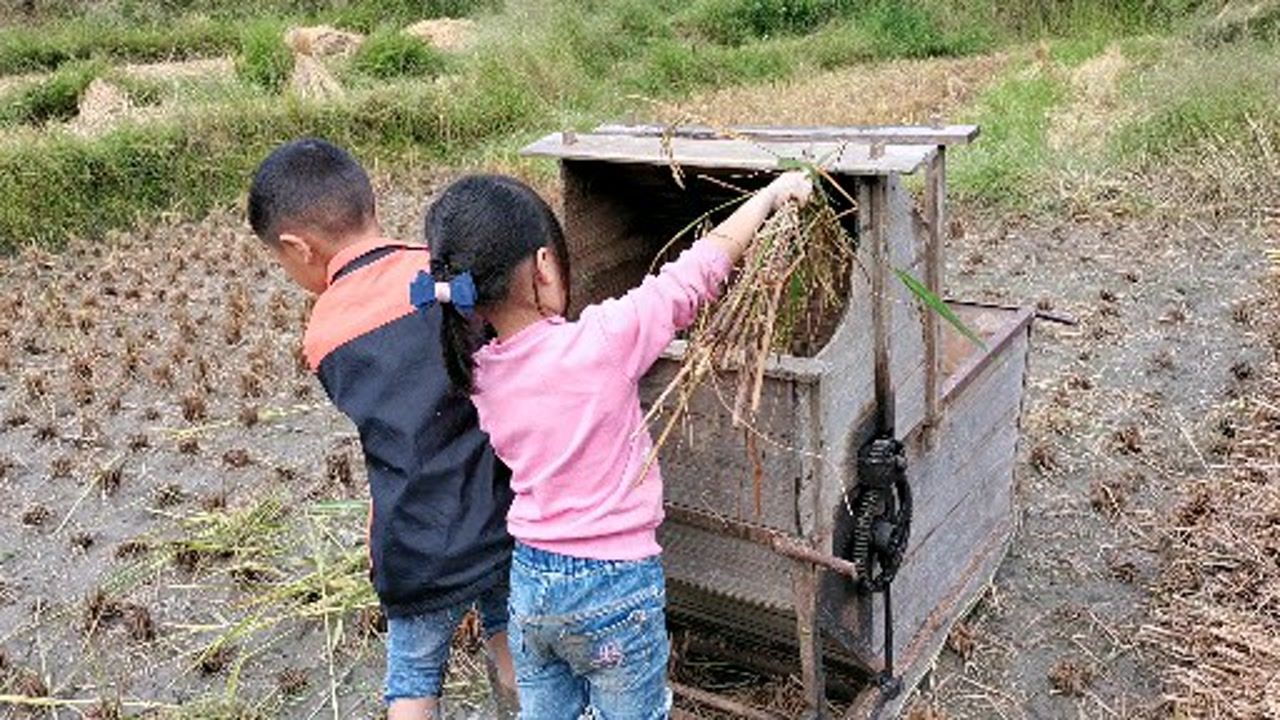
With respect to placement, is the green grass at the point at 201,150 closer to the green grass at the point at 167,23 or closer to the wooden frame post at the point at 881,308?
the wooden frame post at the point at 881,308

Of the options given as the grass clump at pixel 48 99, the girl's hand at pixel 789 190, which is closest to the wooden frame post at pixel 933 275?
the girl's hand at pixel 789 190

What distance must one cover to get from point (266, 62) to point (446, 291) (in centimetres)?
1400

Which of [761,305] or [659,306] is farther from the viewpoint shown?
[761,305]

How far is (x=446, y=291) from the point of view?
7.55ft

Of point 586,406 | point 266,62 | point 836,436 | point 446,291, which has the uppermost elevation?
point 446,291

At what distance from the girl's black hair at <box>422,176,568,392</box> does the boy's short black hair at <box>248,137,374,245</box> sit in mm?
556

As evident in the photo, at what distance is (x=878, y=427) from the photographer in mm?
3176

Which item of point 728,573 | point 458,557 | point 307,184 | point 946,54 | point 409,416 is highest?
point 307,184

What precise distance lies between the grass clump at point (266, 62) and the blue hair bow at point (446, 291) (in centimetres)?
1328

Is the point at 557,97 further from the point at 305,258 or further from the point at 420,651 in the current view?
the point at 420,651

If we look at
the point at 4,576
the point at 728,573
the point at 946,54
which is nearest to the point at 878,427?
the point at 728,573

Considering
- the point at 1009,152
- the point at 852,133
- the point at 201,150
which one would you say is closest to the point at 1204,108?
the point at 1009,152

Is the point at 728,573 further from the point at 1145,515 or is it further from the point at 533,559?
the point at 1145,515

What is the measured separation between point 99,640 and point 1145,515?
3.70 m
